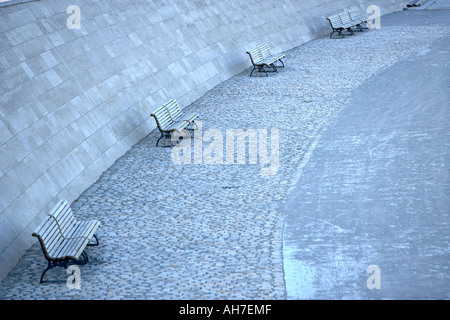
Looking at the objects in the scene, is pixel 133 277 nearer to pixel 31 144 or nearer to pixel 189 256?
pixel 189 256

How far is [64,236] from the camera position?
10.2m

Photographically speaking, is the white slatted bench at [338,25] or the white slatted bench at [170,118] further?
the white slatted bench at [338,25]

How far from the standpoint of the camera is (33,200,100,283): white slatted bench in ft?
31.1

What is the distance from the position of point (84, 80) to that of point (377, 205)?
7.04m

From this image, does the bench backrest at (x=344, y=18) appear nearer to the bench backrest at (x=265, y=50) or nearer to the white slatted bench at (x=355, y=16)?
the white slatted bench at (x=355, y=16)

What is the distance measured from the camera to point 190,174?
13242mm

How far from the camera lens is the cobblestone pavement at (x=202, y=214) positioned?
30.1ft

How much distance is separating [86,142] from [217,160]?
2.81 metres

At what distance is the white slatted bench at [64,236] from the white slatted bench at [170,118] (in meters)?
4.53

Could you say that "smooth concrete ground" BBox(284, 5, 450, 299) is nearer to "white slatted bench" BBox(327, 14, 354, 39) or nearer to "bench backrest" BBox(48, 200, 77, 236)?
"bench backrest" BBox(48, 200, 77, 236)

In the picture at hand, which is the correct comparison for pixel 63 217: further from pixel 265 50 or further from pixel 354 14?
pixel 354 14

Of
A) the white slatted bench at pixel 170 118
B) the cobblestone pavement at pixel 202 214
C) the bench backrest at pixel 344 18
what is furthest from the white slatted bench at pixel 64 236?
the bench backrest at pixel 344 18

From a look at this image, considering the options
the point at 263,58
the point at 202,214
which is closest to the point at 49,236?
the point at 202,214
